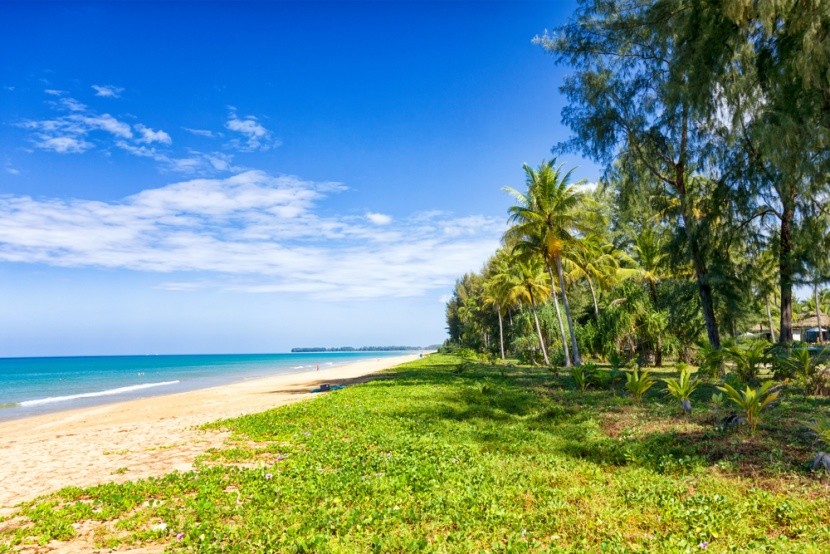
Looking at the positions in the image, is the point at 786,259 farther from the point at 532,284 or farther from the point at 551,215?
the point at 532,284

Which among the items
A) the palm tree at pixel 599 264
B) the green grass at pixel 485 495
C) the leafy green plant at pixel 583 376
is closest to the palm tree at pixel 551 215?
the palm tree at pixel 599 264

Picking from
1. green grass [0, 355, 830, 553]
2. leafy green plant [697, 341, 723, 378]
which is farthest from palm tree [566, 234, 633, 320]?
green grass [0, 355, 830, 553]

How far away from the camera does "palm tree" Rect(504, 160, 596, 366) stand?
26.2 m

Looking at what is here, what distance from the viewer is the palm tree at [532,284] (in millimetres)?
38312

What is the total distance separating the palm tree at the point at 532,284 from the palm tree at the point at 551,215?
369 inches

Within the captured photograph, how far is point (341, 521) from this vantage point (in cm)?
568

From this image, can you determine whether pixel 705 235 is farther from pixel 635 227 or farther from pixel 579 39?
pixel 635 227

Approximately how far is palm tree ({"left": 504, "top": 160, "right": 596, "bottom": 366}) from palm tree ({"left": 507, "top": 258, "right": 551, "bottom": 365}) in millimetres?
9366

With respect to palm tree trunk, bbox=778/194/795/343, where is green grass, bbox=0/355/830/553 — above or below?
below

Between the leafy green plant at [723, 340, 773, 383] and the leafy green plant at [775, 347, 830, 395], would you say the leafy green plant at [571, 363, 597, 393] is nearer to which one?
the leafy green plant at [723, 340, 773, 383]

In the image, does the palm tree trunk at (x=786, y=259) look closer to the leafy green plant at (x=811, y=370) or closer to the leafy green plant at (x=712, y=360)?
the leafy green plant at (x=712, y=360)

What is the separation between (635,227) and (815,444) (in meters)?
37.5

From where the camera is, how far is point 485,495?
21.0 feet

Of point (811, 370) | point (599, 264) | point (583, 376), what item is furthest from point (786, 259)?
point (599, 264)
